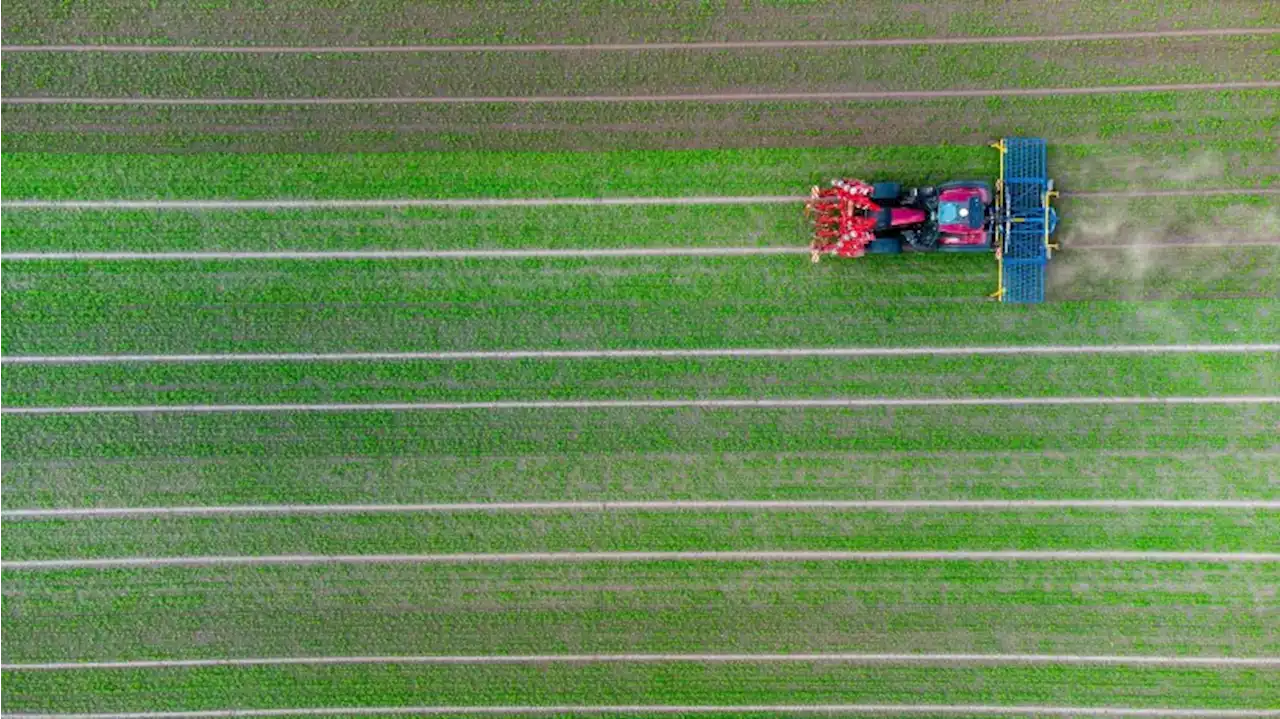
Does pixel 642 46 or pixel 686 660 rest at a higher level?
pixel 642 46

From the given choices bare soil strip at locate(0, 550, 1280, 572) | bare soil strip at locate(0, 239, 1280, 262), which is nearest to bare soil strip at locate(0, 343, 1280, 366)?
bare soil strip at locate(0, 239, 1280, 262)

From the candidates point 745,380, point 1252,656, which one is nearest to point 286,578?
point 745,380

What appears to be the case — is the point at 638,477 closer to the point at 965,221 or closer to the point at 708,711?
the point at 708,711

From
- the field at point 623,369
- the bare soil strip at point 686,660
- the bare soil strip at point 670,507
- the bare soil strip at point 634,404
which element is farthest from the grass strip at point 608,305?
the bare soil strip at point 686,660

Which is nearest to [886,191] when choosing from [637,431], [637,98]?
[637,98]

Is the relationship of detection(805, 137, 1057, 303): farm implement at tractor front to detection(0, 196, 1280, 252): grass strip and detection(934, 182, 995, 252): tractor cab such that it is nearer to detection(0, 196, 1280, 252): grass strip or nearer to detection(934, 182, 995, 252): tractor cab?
detection(934, 182, 995, 252): tractor cab

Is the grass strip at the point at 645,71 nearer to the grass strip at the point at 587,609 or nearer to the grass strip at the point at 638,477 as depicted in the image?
the grass strip at the point at 638,477

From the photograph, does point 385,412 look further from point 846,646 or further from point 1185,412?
point 1185,412
